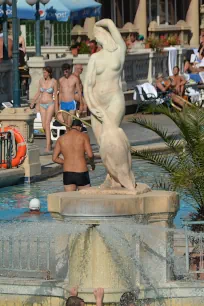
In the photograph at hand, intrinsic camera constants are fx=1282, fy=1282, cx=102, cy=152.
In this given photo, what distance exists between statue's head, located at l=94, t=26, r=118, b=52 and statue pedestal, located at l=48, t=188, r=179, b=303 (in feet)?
6.53

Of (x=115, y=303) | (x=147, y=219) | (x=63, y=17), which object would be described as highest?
(x=63, y=17)

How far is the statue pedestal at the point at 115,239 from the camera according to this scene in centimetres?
1127

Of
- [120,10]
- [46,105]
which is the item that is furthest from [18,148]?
[120,10]

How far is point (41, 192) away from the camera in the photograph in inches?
825

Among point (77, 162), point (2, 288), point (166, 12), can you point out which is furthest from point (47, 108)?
point (166, 12)

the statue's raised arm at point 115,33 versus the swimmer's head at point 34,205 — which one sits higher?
the statue's raised arm at point 115,33

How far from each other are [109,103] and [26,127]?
9.18 m

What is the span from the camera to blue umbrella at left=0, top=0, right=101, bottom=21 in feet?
113

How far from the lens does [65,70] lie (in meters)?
26.2

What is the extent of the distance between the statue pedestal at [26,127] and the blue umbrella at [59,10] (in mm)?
12561

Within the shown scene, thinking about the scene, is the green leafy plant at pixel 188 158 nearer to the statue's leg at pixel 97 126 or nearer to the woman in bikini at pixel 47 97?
the statue's leg at pixel 97 126

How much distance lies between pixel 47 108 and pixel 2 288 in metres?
13.3

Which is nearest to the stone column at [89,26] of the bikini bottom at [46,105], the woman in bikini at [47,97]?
the woman in bikini at [47,97]

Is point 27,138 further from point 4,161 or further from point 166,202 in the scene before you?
point 166,202
